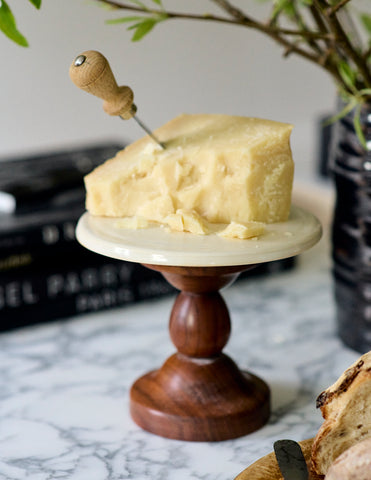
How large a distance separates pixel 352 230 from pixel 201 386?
252 mm

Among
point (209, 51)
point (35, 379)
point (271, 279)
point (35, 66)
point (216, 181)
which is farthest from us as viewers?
point (209, 51)

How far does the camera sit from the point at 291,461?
1.65 feet

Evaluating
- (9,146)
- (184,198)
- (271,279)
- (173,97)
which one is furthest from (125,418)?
(173,97)

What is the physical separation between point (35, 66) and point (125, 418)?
902mm

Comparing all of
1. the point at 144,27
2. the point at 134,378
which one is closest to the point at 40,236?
the point at 134,378

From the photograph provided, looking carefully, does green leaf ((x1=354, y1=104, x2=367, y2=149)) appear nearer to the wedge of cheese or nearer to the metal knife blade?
the wedge of cheese

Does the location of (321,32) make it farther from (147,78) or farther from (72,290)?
(147,78)

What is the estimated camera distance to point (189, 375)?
0.64 m

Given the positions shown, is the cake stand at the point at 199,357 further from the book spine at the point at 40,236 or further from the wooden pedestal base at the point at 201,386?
the book spine at the point at 40,236

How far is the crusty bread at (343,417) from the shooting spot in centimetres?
50

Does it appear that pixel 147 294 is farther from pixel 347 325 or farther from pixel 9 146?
pixel 9 146

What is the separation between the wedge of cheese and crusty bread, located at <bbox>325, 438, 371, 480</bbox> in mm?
220

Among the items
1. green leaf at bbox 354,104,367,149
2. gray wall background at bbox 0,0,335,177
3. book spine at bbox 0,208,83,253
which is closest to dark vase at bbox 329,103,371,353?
green leaf at bbox 354,104,367,149

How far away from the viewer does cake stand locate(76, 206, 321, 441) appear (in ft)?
1.88
